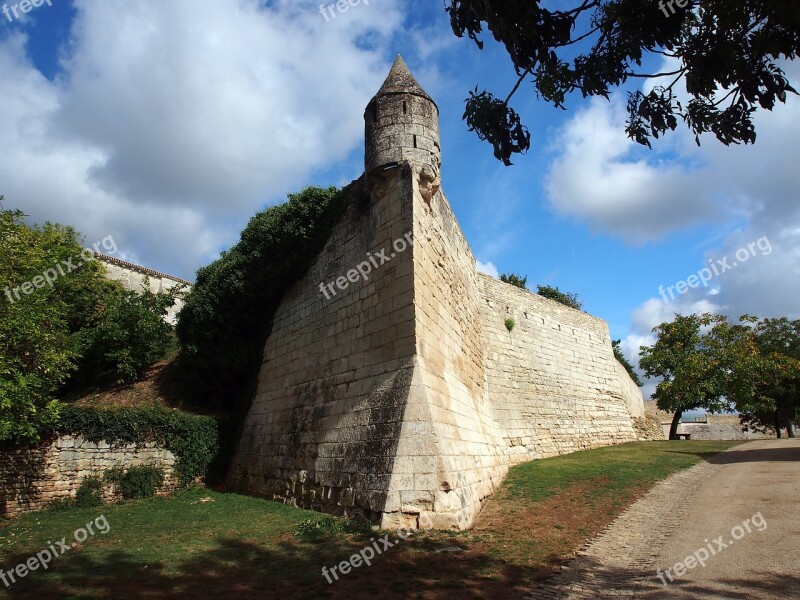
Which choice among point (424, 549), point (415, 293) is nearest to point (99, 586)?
point (424, 549)

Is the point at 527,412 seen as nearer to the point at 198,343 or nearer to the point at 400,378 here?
the point at 400,378

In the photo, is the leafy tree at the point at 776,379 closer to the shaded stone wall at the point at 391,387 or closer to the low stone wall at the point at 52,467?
the shaded stone wall at the point at 391,387

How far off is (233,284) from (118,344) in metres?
6.09

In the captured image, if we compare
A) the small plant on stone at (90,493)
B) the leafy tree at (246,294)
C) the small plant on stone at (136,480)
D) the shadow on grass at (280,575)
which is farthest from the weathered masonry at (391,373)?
the small plant on stone at (90,493)

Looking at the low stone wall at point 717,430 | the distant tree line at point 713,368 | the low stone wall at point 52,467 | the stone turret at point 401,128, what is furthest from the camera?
the low stone wall at point 717,430

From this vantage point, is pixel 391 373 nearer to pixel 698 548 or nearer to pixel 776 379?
pixel 698 548

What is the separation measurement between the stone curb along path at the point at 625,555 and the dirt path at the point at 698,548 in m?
0.01

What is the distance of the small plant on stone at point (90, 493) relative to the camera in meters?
11.5

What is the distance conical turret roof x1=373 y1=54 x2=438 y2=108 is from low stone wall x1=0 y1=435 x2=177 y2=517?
1087 cm

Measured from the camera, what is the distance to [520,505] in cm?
932

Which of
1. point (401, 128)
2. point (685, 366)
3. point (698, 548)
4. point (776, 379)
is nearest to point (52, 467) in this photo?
point (401, 128)

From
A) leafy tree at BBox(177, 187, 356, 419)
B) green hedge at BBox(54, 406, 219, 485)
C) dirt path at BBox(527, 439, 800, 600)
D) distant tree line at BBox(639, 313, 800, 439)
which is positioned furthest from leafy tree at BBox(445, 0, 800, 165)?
distant tree line at BBox(639, 313, 800, 439)

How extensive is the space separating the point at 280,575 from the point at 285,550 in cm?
103

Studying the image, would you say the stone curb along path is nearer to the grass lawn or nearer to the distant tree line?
the grass lawn
